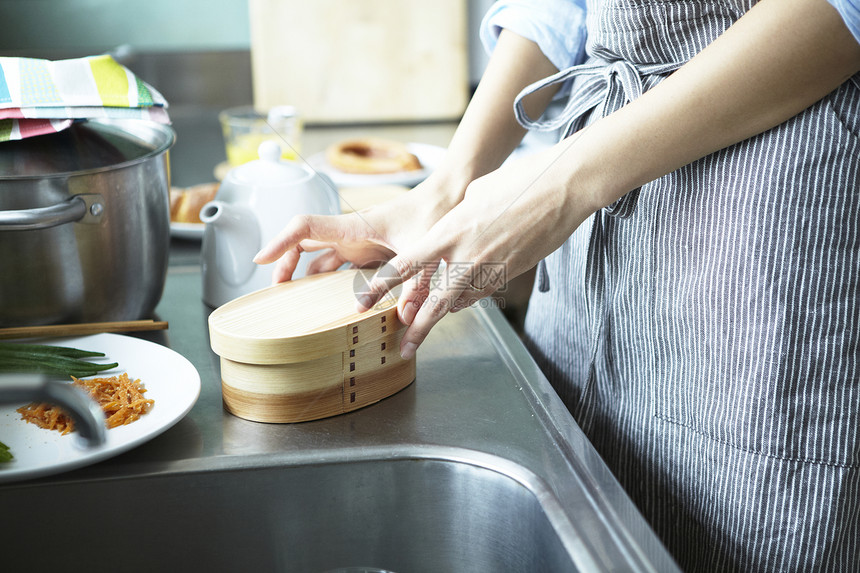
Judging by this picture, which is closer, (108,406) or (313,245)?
(108,406)

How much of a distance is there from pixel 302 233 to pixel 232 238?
0.36 ft

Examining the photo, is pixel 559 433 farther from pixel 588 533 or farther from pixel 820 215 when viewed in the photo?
pixel 820 215

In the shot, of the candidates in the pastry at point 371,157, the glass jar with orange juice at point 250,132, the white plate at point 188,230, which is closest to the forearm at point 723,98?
the white plate at point 188,230

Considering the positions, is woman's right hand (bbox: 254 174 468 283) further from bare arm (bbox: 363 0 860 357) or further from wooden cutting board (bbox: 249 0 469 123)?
wooden cutting board (bbox: 249 0 469 123)

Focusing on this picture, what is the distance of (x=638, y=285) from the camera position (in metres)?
0.74

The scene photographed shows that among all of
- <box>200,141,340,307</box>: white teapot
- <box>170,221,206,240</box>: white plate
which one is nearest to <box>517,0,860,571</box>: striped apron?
<box>200,141,340,307</box>: white teapot

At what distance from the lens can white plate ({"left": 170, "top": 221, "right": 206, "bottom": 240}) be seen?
1.13 meters

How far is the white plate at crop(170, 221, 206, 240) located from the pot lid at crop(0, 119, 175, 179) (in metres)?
0.28

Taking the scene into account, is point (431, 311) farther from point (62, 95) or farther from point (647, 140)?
point (62, 95)

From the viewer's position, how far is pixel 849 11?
0.56 meters

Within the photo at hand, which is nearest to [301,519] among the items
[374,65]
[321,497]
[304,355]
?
[321,497]

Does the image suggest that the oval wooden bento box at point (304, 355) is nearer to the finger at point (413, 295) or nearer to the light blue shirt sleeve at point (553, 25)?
the finger at point (413, 295)

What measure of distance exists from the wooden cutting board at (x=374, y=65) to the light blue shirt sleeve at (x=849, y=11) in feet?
5.17

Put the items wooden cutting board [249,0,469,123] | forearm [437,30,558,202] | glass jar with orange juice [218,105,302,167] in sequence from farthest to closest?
1. wooden cutting board [249,0,469,123]
2. glass jar with orange juice [218,105,302,167]
3. forearm [437,30,558,202]
